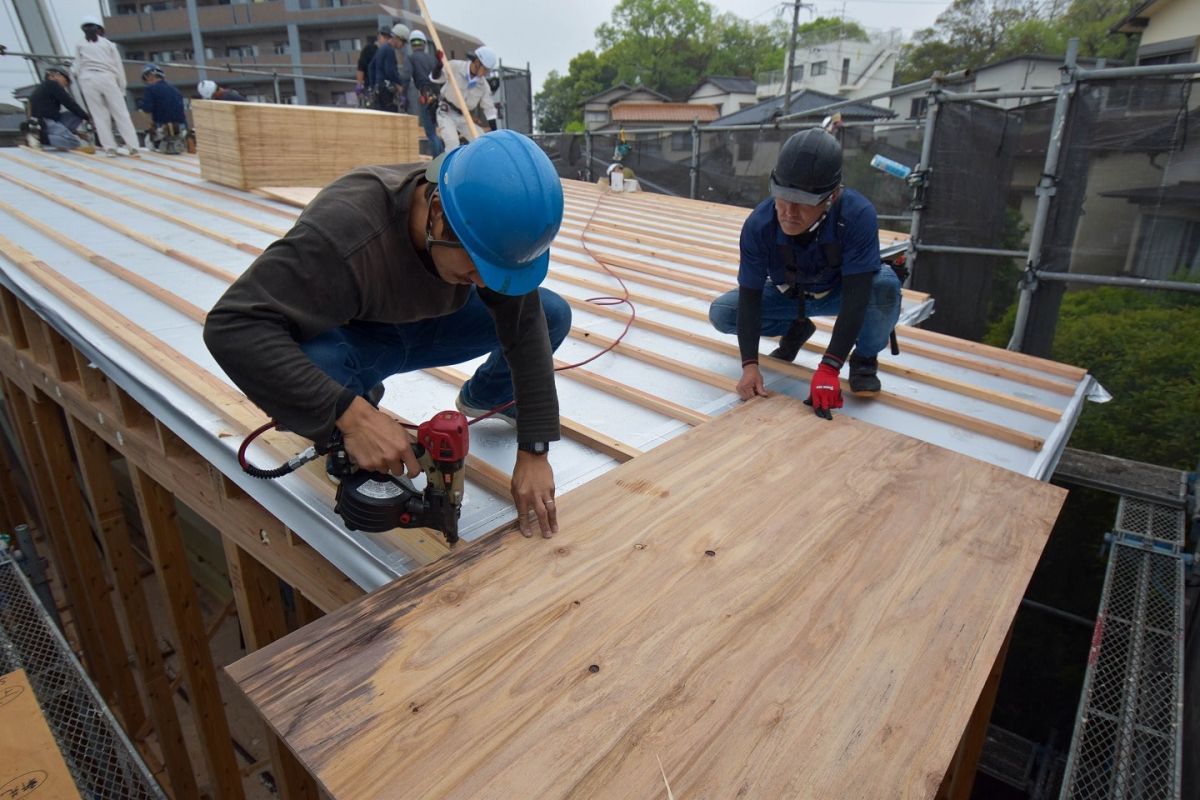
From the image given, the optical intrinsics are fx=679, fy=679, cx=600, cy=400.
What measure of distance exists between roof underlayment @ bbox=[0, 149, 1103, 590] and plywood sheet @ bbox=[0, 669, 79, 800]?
102cm

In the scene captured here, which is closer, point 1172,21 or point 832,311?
point 832,311

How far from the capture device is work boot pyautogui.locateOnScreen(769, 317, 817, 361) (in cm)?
325

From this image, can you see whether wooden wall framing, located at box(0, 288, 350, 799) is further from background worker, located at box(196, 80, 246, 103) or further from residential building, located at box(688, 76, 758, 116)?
residential building, located at box(688, 76, 758, 116)

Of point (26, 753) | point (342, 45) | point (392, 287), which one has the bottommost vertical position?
point (26, 753)

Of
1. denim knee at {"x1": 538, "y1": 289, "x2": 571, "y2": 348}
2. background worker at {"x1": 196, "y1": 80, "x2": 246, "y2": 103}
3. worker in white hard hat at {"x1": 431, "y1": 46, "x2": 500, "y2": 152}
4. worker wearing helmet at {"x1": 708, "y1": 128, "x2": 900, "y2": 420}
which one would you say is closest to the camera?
denim knee at {"x1": 538, "y1": 289, "x2": 571, "y2": 348}

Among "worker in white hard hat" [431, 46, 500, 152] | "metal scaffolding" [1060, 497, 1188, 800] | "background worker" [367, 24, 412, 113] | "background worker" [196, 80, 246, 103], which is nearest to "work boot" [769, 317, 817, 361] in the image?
"metal scaffolding" [1060, 497, 1188, 800]

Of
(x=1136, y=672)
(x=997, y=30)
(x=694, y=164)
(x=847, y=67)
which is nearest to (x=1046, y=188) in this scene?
(x=1136, y=672)

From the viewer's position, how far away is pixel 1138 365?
9109 millimetres

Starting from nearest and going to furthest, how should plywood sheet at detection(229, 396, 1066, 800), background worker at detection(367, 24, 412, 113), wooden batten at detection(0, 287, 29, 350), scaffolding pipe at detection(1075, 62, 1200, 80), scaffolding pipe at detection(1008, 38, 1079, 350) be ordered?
1. plywood sheet at detection(229, 396, 1066, 800)
2. scaffolding pipe at detection(1075, 62, 1200, 80)
3. wooden batten at detection(0, 287, 29, 350)
4. scaffolding pipe at detection(1008, 38, 1079, 350)
5. background worker at detection(367, 24, 412, 113)

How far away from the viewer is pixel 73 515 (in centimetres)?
477

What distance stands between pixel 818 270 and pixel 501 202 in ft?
6.05

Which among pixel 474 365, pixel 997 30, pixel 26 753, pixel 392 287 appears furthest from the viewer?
pixel 997 30

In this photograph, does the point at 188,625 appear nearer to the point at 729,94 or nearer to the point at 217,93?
the point at 217,93

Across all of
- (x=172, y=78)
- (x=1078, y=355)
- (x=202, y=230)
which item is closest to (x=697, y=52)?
(x=172, y=78)
